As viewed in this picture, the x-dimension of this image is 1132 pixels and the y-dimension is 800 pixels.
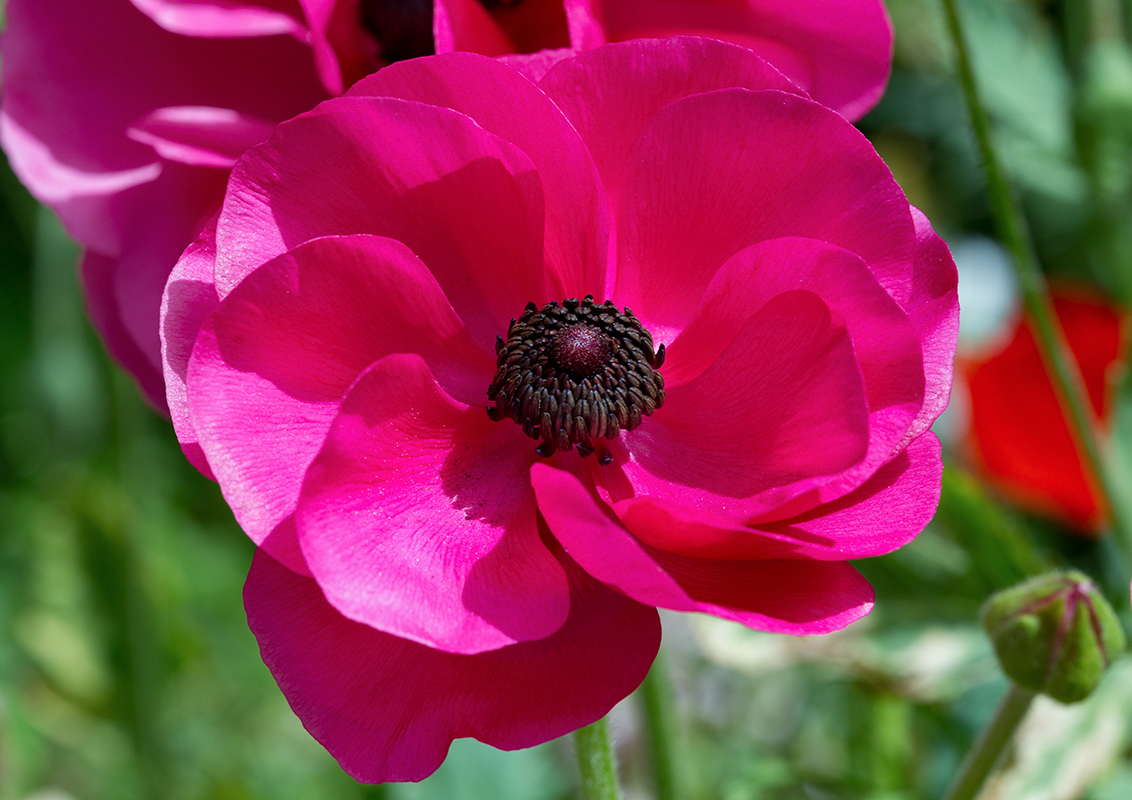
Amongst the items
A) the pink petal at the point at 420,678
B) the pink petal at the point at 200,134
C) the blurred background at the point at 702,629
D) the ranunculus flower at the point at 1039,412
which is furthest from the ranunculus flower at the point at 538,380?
the ranunculus flower at the point at 1039,412

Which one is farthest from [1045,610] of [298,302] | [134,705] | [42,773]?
[42,773]

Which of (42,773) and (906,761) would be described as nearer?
(906,761)

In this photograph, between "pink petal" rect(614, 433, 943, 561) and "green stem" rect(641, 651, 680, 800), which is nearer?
"pink petal" rect(614, 433, 943, 561)

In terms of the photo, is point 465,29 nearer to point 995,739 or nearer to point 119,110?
point 119,110

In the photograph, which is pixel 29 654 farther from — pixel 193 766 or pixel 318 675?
pixel 318 675

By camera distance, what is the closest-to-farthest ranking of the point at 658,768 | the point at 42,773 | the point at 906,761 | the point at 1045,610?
the point at 1045,610
the point at 658,768
the point at 906,761
the point at 42,773

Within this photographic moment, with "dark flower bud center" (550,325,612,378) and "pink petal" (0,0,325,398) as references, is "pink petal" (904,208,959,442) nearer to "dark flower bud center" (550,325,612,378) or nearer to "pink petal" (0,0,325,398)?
"dark flower bud center" (550,325,612,378)

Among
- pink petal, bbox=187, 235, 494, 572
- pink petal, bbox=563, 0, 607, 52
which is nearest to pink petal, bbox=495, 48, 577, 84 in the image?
pink petal, bbox=563, 0, 607, 52
